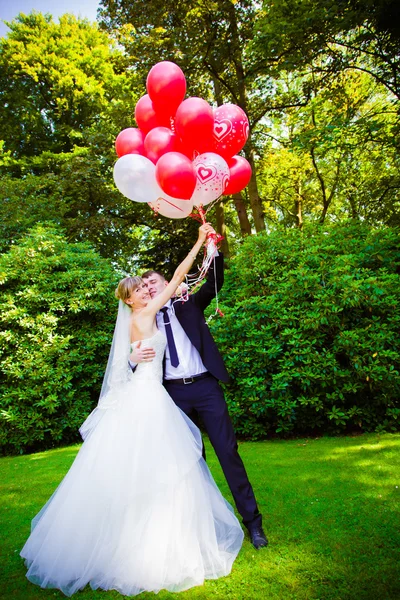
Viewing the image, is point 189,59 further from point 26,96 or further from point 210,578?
point 210,578

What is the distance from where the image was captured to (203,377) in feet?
11.4

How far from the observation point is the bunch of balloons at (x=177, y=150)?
3.37 metres

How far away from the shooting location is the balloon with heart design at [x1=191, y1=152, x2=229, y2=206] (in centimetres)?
344

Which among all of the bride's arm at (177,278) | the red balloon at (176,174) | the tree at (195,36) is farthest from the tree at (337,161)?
the bride's arm at (177,278)

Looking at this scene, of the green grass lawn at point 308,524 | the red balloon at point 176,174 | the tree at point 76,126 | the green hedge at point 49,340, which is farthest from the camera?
the tree at point 76,126

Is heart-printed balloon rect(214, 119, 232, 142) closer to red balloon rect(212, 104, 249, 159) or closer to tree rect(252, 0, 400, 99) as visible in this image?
red balloon rect(212, 104, 249, 159)

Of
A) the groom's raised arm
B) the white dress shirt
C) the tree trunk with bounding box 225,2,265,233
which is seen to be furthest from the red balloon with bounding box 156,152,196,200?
the tree trunk with bounding box 225,2,265,233

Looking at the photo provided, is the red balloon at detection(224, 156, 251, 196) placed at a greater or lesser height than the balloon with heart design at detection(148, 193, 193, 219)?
greater

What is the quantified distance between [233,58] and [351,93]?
5689mm

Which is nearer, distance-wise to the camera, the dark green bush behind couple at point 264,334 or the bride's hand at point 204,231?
the bride's hand at point 204,231

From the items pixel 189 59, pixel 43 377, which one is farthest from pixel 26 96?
pixel 43 377

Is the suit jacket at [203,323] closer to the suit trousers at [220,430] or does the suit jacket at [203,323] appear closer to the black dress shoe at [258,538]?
the suit trousers at [220,430]

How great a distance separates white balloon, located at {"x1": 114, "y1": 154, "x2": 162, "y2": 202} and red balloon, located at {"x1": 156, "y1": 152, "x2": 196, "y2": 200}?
209 millimetres

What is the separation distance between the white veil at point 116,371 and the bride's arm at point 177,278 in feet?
0.95
